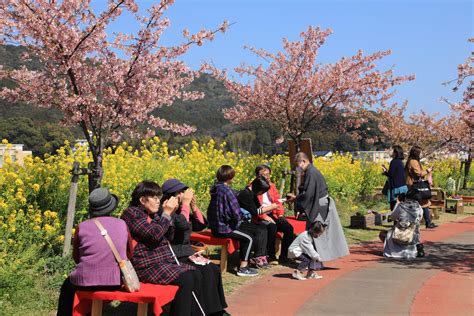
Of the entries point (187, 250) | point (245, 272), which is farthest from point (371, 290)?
point (187, 250)

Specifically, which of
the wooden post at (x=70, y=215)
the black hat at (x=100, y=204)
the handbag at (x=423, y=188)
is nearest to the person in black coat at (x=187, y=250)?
the black hat at (x=100, y=204)

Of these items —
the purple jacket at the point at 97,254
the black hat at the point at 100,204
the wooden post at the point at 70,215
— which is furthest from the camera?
the wooden post at the point at 70,215

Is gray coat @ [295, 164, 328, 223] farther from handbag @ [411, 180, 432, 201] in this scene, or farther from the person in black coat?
handbag @ [411, 180, 432, 201]

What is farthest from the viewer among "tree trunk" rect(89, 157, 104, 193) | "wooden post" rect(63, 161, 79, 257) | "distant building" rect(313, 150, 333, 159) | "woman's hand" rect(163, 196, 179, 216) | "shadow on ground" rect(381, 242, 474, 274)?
"distant building" rect(313, 150, 333, 159)

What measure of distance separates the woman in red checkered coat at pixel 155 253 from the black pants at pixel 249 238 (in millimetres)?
2366

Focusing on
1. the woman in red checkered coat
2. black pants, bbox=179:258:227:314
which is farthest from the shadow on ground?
the woman in red checkered coat

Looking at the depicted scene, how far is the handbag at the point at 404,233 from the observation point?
9.29 meters

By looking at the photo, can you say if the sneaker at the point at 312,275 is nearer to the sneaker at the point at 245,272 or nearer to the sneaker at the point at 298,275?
the sneaker at the point at 298,275

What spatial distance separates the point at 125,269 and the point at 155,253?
0.47 m

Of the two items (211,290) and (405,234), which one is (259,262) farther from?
(211,290)

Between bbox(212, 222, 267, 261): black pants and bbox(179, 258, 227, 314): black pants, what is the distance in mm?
1975

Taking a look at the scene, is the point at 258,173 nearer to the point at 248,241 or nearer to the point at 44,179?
the point at 248,241

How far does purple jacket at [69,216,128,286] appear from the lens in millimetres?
4879

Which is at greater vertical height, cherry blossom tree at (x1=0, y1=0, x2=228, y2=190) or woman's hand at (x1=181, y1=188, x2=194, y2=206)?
cherry blossom tree at (x1=0, y1=0, x2=228, y2=190)
